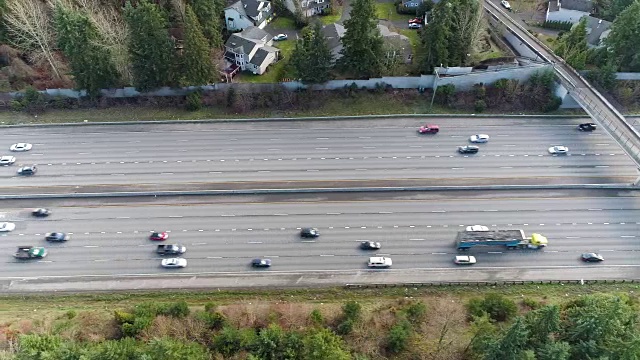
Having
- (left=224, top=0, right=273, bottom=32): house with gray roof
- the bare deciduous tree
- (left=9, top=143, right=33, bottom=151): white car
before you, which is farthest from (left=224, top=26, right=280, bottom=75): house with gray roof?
(left=9, top=143, right=33, bottom=151): white car

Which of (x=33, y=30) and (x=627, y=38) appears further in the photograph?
(x=33, y=30)

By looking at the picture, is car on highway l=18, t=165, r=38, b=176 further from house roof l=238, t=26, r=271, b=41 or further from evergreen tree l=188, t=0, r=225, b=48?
house roof l=238, t=26, r=271, b=41

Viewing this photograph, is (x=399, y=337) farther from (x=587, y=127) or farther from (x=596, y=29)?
(x=596, y=29)

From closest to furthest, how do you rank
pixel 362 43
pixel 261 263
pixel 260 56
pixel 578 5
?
pixel 261 263
pixel 362 43
pixel 260 56
pixel 578 5

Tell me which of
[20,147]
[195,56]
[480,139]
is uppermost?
[195,56]

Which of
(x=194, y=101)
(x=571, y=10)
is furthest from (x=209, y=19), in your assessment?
(x=571, y=10)

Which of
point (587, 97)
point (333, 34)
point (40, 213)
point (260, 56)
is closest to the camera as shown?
point (40, 213)

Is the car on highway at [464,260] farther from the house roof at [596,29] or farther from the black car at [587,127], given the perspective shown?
the house roof at [596,29]
